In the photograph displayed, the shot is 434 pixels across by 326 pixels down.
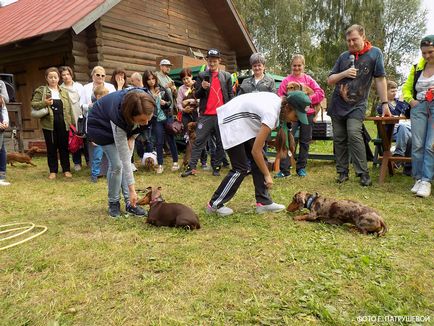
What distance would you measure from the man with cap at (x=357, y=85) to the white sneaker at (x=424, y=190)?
73cm

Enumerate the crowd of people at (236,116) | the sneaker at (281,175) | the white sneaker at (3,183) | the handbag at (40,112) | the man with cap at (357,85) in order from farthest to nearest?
the sneaker at (281,175) < the handbag at (40,112) < the white sneaker at (3,183) < the man with cap at (357,85) < the crowd of people at (236,116)

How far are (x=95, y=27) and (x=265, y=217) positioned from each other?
805cm

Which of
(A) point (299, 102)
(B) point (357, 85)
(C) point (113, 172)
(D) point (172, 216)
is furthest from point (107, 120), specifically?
(B) point (357, 85)

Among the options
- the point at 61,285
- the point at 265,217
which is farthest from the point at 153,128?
the point at 61,285

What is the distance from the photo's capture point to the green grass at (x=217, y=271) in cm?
208

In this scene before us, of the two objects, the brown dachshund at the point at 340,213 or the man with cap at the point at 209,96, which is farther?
the man with cap at the point at 209,96

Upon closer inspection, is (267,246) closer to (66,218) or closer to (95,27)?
(66,218)

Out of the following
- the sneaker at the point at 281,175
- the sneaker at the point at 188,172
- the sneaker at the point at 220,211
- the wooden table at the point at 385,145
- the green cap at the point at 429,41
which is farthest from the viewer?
the sneaker at the point at 188,172

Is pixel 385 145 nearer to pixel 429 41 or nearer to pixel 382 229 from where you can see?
pixel 429 41

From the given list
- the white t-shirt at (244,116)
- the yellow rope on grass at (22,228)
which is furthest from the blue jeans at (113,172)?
the white t-shirt at (244,116)

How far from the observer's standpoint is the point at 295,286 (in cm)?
236

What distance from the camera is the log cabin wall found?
10094 millimetres

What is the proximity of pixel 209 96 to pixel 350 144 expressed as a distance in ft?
8.25

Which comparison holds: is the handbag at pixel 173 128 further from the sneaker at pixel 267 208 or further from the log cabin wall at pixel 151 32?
the log cabin wall at pixel 151 32
